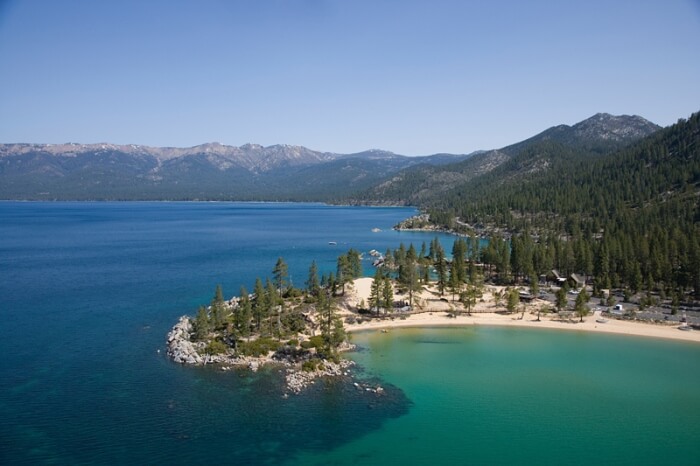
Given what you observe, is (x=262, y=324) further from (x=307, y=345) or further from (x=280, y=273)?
(x=280, y=273)

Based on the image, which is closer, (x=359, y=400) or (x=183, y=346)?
(x=359, y=400)

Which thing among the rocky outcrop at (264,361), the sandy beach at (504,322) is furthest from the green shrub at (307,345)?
the sandy beach at (504,322)

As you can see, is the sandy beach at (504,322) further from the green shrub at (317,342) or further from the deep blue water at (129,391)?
the deep blue water at (129,391)

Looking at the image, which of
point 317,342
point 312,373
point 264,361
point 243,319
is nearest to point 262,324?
point 243,319

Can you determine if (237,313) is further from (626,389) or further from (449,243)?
(449,243)

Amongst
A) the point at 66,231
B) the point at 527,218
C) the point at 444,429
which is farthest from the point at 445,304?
the point at 66,231

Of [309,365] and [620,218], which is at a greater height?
[620,218]

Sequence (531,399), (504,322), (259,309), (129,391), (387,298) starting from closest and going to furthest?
1. (531,399)
2. (129,391)
3. (259,309)
4. (504,322)
5. (387,298)
